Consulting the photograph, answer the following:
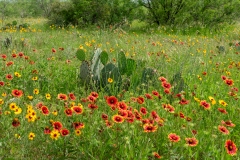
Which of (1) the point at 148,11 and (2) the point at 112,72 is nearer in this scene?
(2) the point at 112,72

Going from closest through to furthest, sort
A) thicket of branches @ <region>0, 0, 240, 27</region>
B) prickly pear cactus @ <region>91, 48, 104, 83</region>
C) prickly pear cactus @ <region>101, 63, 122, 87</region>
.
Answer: prickly pear cactus @ <region>101, 63, 122, 87</region>, prickly pear cactus @ <region>91, 48, 104, 83</region>, thicket of branches @ <region>0, 0, 240, 27</region>

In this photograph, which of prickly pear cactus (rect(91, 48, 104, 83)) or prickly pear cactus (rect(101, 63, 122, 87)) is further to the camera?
prickly pear cactus (rect(91, 48, 104, 83))

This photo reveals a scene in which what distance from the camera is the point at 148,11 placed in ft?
44.5

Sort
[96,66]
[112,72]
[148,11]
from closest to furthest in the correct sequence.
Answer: [112,72] → [96,66] → [148,11]

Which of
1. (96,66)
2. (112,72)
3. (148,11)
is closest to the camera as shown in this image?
(112,72)

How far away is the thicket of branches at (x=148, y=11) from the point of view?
13.0 metres

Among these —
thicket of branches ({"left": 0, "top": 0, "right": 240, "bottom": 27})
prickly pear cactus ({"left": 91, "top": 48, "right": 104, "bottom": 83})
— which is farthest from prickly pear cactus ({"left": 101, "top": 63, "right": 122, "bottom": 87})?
thicket of branches ({"left": 0, "top": 0, "right": 240, "bottom": 27})

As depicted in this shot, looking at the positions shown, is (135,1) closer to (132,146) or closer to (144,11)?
(144,11)

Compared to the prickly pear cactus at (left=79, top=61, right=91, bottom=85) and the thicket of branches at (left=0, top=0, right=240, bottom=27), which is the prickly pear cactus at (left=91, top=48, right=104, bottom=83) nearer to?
the prickly pear cactus at (left=79, top=61, right=91, bottom=85)

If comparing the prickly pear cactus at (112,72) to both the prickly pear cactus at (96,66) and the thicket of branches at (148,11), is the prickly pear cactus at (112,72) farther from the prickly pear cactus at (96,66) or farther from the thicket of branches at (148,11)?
the thicket of branches at (148,11)

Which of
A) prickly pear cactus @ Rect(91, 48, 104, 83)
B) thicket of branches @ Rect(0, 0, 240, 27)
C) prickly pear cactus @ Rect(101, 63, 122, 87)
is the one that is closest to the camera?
prickly pear cactus @ Rect(101, 63, 122, 87)

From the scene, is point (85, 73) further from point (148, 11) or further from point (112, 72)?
point (148, 11)

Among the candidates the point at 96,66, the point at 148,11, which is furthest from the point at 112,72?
the point at 148,11

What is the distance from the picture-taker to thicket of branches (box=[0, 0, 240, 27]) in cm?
1298
